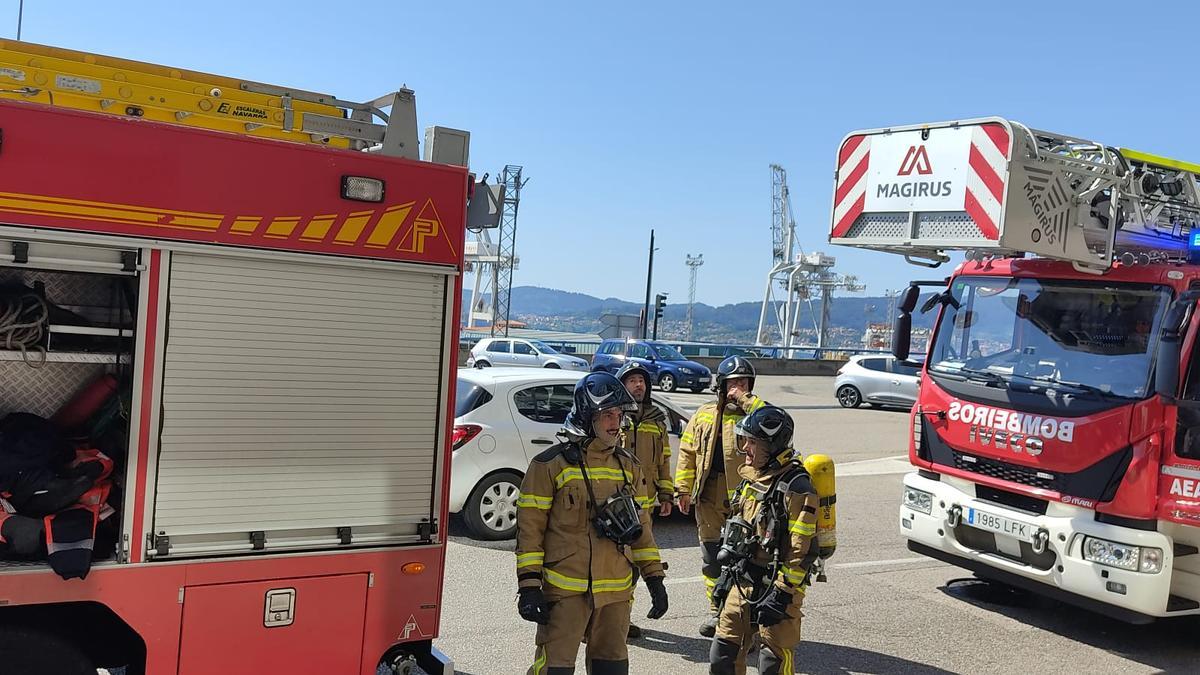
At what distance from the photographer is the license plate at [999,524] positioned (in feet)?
21.7

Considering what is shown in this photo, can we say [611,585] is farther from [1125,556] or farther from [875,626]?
[1125,556]

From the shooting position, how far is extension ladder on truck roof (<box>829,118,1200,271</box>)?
6070 millimetres

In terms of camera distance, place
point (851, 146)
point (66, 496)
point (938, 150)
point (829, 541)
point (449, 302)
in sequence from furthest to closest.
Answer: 1. point (851, 146)
2. point (938, 150)
3. point (829, 541)
4. point (449, 302)
5. point (66, 496)

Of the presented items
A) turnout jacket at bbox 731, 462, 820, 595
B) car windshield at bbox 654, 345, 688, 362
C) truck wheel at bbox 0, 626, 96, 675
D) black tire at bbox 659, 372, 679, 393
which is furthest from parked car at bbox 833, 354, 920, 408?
truck wheel at bbox 0, 626, 96, 675

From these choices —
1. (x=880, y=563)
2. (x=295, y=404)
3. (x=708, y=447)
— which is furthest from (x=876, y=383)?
(x=295, y=404)

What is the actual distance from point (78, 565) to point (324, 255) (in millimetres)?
1495

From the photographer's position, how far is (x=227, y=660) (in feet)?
12.6

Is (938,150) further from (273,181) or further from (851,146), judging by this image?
(273,181)

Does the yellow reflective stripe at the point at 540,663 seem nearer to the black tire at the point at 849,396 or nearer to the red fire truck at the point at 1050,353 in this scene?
the red fire truck at the point at 1050,353

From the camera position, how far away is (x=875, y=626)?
6.76 meters

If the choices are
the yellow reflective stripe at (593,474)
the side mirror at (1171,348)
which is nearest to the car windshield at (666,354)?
the side mirror at (1171,348)

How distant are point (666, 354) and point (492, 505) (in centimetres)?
1983

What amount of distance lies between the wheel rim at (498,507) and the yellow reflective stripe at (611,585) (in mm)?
3935

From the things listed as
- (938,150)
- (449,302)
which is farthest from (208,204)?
(938,150)
